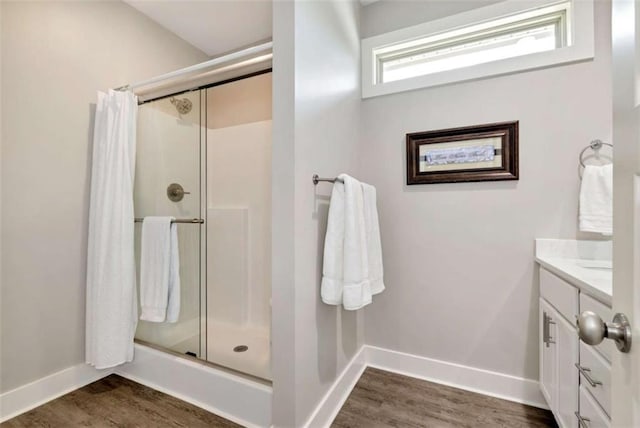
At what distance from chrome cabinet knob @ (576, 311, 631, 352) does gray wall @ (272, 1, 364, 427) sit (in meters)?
0.95

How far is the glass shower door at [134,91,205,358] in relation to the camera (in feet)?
6.27

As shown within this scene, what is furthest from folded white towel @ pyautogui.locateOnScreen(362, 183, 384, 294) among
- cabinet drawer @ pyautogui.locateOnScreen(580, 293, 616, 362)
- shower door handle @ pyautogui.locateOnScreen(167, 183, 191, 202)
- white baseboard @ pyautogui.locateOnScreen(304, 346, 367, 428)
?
shower door handle @ pyautogui.locateOnScreen(167, 183, 191, 202)

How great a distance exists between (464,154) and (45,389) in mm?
2889

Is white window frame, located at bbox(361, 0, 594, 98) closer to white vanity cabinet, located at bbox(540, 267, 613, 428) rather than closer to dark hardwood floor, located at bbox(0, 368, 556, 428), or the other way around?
white vanity cabinet, located at bbox(540, 267, 613, 428)

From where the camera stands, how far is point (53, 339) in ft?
5.52

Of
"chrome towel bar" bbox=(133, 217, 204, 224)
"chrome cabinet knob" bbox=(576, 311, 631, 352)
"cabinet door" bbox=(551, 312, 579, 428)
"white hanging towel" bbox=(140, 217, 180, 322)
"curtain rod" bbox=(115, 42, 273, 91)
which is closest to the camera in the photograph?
"chrome cabinet knob" bbox=(576, 311, 631, 352)

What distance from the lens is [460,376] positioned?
1.78m

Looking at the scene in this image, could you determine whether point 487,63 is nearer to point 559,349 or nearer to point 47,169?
point 559,349

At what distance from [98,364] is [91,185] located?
1114 mm

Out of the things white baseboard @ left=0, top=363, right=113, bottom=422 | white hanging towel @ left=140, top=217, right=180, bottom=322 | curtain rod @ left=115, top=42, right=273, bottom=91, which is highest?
curtain rod @ left=115, top=42, right=273, bottom=91

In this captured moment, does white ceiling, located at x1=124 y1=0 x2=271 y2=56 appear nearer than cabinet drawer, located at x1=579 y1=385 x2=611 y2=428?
No

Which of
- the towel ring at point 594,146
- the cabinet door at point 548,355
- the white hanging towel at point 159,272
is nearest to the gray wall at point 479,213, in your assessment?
the towel ring at point 594,146

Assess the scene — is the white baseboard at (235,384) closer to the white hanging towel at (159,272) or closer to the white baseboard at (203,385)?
the white baseboard at (203,385)

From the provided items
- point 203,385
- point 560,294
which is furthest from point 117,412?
point 560,294
